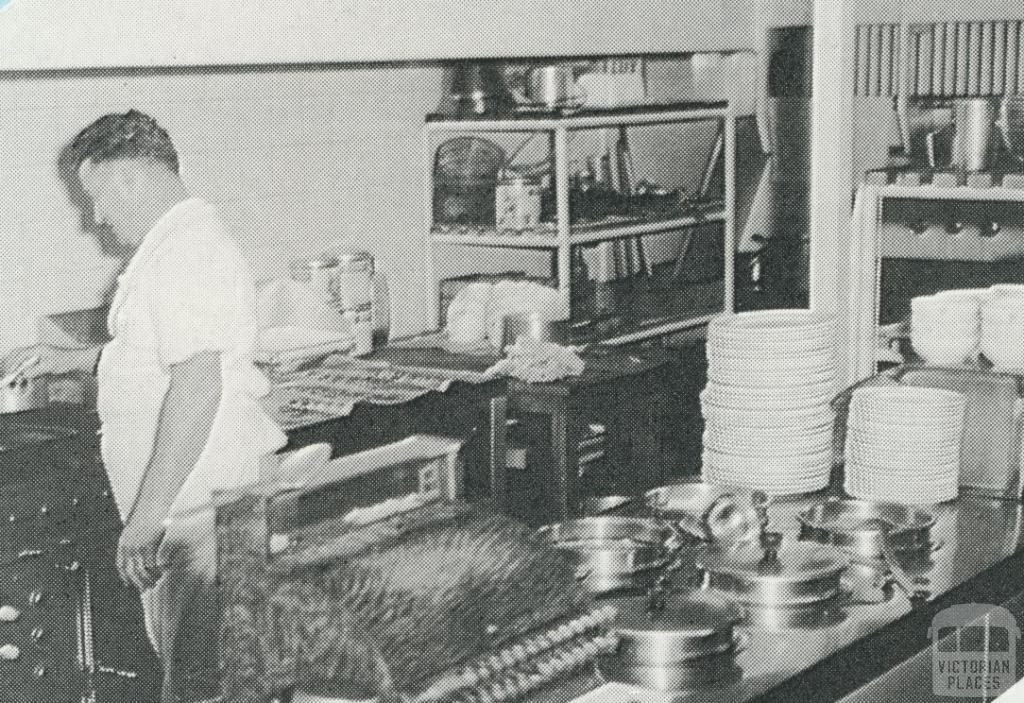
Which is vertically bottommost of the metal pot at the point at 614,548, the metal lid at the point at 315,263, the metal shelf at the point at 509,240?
the metal pot at the point at 614,548

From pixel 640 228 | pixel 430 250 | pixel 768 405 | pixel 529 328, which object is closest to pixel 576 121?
pixel 640 228

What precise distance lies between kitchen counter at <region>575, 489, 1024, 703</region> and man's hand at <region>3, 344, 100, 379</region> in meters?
2.35

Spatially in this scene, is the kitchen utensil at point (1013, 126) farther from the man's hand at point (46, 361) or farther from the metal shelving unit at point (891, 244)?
the man's hand at point (46, 361)

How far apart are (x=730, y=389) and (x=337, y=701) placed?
63.4 inches

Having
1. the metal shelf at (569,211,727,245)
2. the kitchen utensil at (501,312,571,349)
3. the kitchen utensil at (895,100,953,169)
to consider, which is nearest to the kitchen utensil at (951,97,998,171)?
the kitchen utensil at (895,100,953,169)

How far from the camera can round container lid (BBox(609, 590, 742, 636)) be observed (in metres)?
2.58

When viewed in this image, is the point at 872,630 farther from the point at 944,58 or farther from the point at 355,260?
the point at 944,58

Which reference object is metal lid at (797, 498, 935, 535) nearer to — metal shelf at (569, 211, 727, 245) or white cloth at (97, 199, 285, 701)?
white cloth at (97, 199, 285, 701)

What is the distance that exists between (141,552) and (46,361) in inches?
35.8

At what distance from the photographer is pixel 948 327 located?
12.5 ft

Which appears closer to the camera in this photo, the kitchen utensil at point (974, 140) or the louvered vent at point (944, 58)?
the kitchen utensil at point (974, 140)

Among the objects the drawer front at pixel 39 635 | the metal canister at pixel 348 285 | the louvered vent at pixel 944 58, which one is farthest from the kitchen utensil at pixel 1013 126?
the drawer front at pixel 39 635

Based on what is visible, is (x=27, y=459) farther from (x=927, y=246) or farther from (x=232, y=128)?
(x=927, y=246)

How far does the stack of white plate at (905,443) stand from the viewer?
3.45 meters
